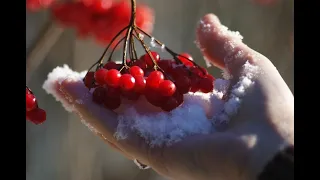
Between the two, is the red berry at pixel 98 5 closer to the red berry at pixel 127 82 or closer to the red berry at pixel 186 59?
the red berry at pixel 186 59

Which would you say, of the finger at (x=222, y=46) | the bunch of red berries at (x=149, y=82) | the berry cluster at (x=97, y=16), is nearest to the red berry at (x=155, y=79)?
the bunch of red berries at (x=149, y=82)

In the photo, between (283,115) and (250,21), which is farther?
(250,21)

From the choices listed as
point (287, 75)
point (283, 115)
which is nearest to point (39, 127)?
point (287, 75)

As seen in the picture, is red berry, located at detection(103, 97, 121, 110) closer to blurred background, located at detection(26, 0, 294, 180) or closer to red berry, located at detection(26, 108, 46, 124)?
red berry, located at detection(26, 108, 46, 124)

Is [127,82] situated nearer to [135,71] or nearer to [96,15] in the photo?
[135,71]
